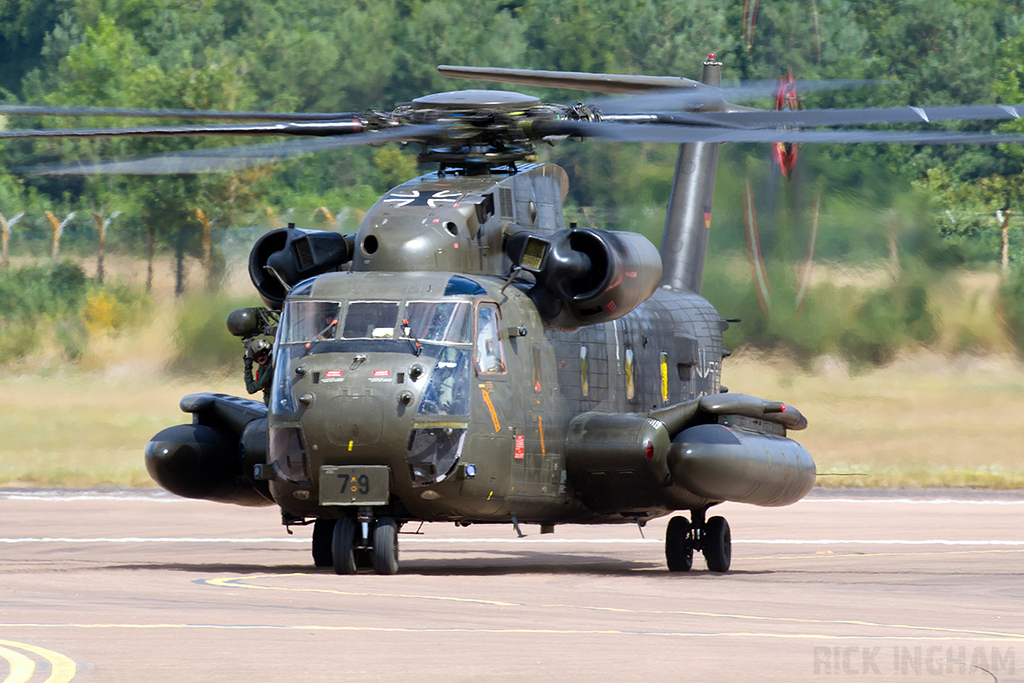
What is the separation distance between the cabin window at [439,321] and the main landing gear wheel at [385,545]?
1864 mm

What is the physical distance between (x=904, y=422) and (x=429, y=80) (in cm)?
3300

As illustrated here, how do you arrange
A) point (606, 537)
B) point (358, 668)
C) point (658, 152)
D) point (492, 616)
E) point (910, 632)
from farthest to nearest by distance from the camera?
point (658, 152)
point (606, 537)
point (492, 616)
point (910, 632)
point (358, 668)

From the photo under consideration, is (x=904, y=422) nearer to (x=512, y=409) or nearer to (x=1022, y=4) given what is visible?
(x=512, y=409)

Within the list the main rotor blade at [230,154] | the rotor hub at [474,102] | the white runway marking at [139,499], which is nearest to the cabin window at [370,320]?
the main rotor blade at [230,154]

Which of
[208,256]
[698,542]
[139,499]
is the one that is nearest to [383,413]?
[698,542]

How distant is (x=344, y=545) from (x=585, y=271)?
3817 mm

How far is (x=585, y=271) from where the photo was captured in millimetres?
17031

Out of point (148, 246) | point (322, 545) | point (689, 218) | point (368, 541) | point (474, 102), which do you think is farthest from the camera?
point (148, 246)

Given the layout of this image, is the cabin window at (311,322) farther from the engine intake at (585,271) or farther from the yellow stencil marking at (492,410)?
the engine intake at (585,271)

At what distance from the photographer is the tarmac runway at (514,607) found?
9.67 meters

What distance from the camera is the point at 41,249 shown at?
119ft

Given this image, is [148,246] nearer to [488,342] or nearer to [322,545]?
[322,545]

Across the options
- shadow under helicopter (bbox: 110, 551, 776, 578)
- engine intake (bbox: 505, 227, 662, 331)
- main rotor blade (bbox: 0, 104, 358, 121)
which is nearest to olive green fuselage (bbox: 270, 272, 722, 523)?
engine intake (bbox: 505, 227, 662, 331)

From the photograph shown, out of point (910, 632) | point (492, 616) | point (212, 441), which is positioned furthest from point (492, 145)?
point (910, 632)
